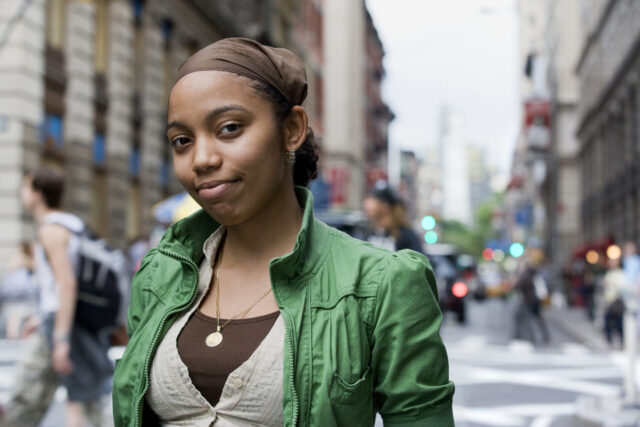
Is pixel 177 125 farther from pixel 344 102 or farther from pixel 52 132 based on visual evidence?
pixel 344 102

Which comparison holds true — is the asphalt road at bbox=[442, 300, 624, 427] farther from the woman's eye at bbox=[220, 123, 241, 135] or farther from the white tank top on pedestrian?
the woman's eye at bbox=[220, 123, 241, 135]

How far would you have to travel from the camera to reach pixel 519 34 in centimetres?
10869

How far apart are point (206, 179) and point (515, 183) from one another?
4854 inches

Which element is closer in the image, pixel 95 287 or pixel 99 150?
pixel 95 287

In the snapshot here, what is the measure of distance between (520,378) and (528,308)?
656 cm

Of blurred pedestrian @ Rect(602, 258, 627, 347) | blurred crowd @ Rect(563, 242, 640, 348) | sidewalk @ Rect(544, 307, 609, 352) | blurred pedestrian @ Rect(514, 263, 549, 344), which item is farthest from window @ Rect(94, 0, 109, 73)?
sidewalk @ Rect(544, 307, 609, 352)

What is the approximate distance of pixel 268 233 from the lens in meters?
2.35

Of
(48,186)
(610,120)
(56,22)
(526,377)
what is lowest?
(526,377)

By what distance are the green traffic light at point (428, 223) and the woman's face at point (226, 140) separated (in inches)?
587

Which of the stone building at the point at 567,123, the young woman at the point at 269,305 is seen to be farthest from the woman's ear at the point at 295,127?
the stone building at the point at 567,123

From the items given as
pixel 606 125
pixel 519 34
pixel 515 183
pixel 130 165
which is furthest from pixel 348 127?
pixel 515 183

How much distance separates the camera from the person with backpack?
5496 millimetres

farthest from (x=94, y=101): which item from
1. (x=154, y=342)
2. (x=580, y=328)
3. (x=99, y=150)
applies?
(x=154, y=342)

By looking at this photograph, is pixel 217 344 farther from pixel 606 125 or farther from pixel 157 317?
pixel 606 125
